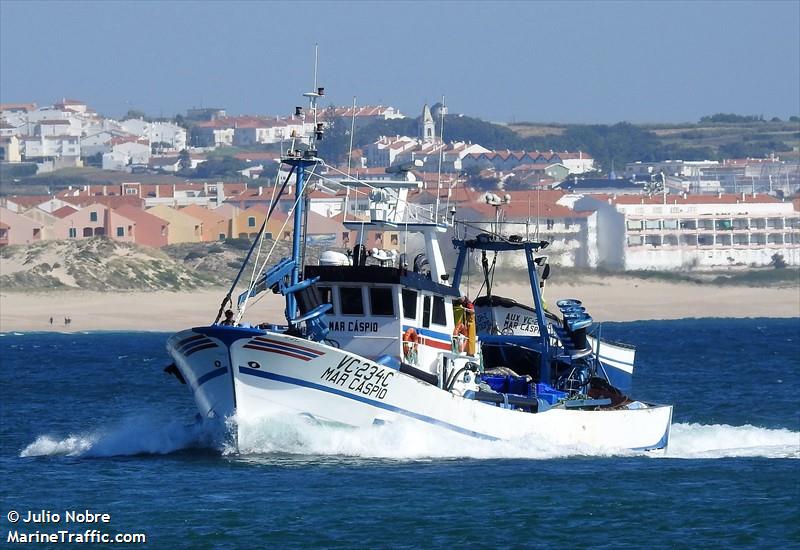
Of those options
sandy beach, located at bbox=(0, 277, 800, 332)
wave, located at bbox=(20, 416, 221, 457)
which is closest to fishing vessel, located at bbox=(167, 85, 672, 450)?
wave, located at bbox=(20, 416, 221, 457)

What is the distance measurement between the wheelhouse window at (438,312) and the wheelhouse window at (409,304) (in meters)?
0.73

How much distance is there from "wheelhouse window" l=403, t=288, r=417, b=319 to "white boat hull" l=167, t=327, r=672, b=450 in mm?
2343

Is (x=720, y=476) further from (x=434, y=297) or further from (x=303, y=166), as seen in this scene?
(x=303, y=166)

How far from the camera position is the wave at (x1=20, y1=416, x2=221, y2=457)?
36531mm

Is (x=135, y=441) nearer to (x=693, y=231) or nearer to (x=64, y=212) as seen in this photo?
(x=64, y=212)

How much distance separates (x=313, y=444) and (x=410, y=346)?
3.21 metres

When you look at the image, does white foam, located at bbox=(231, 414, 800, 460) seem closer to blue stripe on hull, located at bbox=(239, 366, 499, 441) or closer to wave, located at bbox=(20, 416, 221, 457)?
blue stripe on hull, located at bbox=(239, 366, 499, 441)

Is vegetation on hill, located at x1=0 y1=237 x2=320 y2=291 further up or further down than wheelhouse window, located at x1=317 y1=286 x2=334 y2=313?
further down

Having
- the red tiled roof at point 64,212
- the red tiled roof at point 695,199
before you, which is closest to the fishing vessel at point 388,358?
the red tiled roof at point 64,212

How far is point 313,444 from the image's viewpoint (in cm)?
3488

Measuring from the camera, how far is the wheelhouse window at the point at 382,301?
36.5 metres

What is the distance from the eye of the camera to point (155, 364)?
2948 inches

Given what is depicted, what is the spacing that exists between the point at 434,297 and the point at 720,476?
Answer: 723cm

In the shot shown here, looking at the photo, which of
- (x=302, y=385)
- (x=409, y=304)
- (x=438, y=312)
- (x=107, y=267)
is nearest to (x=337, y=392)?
(x=302, y=385)
